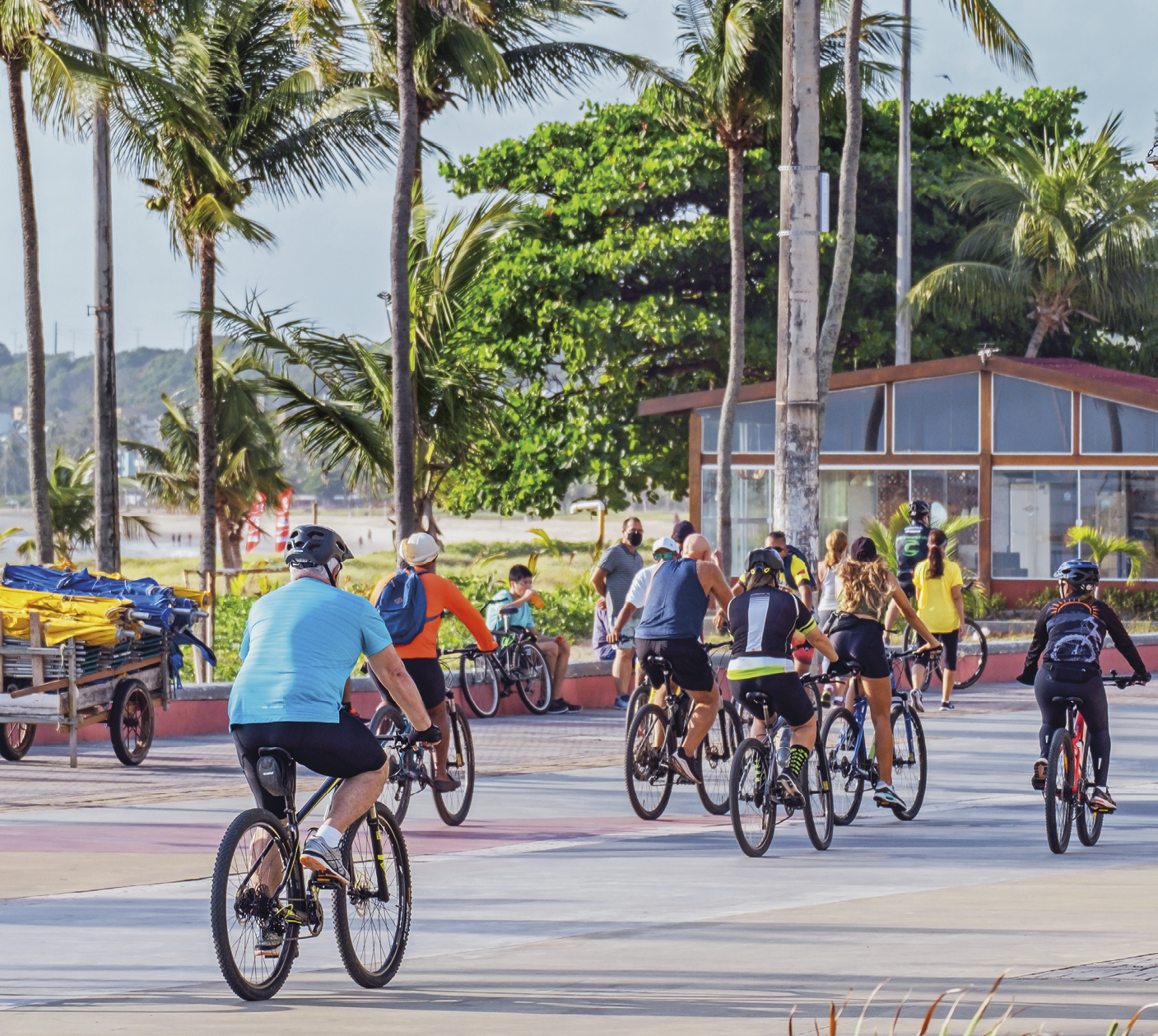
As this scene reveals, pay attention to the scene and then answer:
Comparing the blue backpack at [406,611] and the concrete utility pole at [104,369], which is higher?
the concrete utility pole at [104,369]

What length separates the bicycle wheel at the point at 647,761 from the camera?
1142 centimetres

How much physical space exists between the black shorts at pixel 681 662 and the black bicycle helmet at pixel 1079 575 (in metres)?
2.21

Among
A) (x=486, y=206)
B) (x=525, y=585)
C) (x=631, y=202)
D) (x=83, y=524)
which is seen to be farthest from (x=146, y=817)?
(x=631, y=202)

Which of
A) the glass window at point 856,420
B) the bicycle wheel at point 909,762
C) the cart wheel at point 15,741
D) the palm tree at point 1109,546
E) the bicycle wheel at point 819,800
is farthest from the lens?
the glass window at point 856,420

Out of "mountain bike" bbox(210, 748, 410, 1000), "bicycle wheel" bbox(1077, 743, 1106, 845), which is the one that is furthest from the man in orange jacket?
"mountain bike" bbox(210, 748, 410, 1000)

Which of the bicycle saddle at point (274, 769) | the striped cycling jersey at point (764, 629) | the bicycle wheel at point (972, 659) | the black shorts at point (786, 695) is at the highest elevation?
the striped cycling jersey at point (764, 629)

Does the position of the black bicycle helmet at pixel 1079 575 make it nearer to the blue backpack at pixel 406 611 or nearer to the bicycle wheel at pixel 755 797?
the bicycle wheel at pixel 755 797

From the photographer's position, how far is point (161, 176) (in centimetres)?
2636

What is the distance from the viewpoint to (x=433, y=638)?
35.9ft

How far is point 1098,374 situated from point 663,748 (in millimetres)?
22453

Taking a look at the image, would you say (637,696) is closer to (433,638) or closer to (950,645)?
(433,638)

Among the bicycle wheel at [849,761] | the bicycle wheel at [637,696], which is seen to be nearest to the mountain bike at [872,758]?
the bicycle wheel at [849,761]

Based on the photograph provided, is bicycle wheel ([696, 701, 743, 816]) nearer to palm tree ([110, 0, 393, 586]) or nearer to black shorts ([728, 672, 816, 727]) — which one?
black shorts ([728, 672, 816, 727])

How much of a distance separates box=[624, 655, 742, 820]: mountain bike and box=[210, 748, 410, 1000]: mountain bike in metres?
4.32
